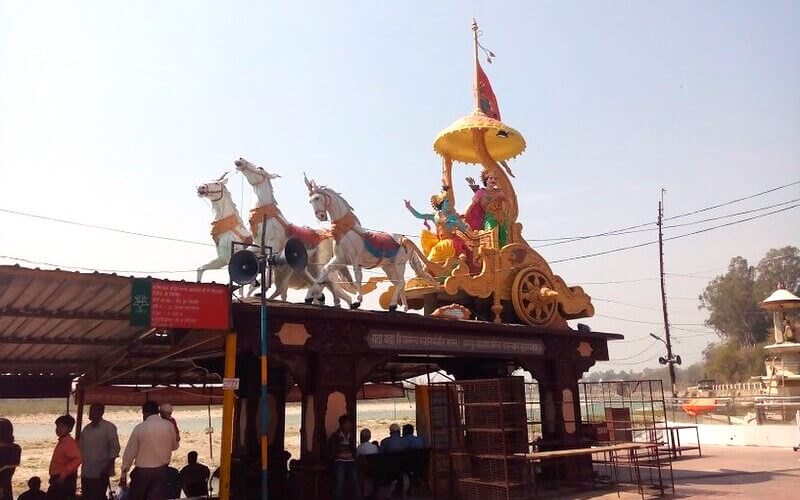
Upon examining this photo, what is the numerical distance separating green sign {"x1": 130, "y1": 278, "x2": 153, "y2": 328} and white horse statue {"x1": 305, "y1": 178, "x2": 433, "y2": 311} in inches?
139

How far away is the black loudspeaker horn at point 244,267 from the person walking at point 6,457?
3.65 meters

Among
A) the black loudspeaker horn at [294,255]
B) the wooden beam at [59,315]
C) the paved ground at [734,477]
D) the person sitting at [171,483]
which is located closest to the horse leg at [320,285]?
the black loudspeaker horn at [294,255]

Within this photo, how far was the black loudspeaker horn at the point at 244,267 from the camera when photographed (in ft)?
30.5

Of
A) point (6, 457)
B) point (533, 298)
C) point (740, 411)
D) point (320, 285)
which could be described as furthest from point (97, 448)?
point (740, 411)

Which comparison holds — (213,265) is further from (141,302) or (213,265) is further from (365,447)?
(365,447)

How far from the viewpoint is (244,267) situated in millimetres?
9445

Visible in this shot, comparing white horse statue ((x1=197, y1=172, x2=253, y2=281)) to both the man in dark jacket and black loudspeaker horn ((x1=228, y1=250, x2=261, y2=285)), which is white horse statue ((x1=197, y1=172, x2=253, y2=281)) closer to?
black loudspeaker horn ((x1=228, y1=250, x2=261, y2=285))

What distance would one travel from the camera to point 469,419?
11250 millimetres

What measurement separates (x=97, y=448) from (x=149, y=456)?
7.14ft

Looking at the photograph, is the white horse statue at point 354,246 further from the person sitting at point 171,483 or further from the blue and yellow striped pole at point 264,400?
the person sitting at point 171,483

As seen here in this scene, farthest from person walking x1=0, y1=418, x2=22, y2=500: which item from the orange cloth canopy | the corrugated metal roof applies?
the orange cloth canopy

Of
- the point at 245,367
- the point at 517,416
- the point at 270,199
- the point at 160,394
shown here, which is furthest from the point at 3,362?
the point at 517,416

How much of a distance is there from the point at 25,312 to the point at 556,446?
1061 cm

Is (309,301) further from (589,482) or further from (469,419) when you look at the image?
(589,482)
